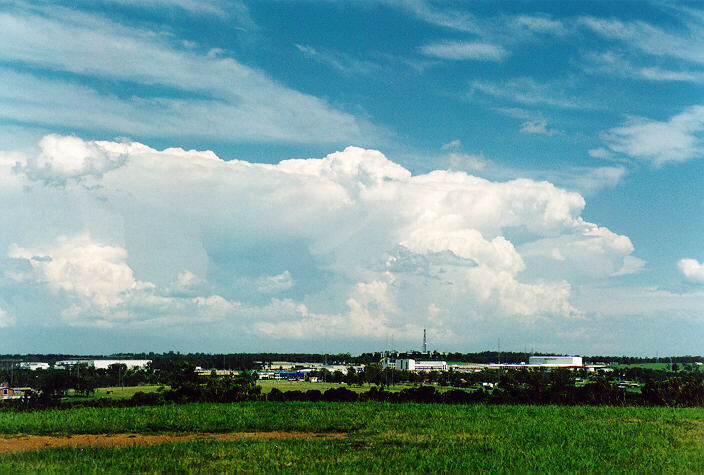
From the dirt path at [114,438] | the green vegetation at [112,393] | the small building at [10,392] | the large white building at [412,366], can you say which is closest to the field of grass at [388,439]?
the dirt path at [114,438]

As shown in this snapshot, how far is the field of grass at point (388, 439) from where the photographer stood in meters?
18.7

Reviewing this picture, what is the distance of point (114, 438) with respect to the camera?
25141 millimetres

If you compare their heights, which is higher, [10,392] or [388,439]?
[388,439]

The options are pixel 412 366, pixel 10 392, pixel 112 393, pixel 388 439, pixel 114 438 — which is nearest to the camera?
pixel 388 439

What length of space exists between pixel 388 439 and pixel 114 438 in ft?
35.3

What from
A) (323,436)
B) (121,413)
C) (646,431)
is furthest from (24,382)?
(646,431)

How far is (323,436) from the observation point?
992 inches

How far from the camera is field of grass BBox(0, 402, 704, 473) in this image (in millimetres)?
18734

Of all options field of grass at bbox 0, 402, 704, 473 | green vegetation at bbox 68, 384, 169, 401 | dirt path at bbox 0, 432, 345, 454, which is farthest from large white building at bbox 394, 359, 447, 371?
dirt path at bbox 0, 432, 345, 454

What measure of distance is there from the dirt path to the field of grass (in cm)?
84

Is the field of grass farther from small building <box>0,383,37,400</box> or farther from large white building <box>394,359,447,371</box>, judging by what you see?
large white building <box>394,359,447,371</box>

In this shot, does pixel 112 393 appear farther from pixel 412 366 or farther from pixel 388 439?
pixel 412 366

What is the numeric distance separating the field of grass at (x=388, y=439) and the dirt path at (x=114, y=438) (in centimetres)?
84

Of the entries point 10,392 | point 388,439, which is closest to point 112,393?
point 10,392
